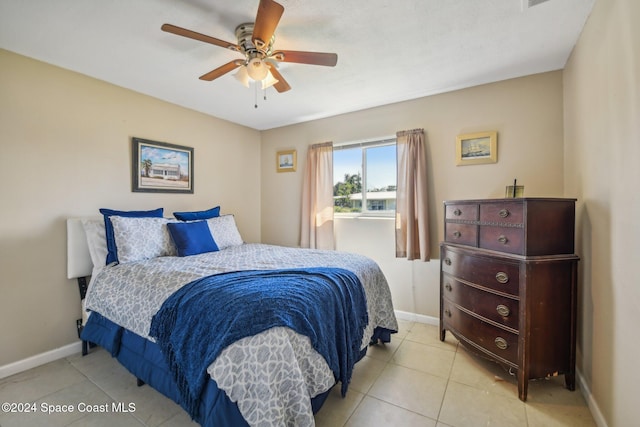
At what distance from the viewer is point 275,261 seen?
2.21m

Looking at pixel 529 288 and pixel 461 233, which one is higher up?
pixel 461 233

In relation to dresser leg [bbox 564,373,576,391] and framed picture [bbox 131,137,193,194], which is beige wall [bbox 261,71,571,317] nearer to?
dresser leg [bbox 564,373,576,391]

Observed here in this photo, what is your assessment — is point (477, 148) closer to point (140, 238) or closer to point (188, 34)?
point (188, 34)

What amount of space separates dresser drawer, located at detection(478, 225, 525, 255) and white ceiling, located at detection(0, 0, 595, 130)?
1.33 metres

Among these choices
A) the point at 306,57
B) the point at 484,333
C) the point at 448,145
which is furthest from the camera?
the point at 448,145

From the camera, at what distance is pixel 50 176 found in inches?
87.8

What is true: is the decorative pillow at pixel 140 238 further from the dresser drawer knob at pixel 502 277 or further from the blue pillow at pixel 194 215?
the dresser drawer knob at pixel 502 277

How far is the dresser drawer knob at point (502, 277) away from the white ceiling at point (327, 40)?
1.63 metres

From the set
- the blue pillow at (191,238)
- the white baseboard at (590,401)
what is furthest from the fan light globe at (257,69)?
the white baseboard at (590,401)

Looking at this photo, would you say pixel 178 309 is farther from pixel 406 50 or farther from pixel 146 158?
pixel 406 50

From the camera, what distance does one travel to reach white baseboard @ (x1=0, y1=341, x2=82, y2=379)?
2010 millimetres

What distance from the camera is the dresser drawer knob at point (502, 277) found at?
185cm

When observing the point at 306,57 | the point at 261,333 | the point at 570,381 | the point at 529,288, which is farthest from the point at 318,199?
the point at 570,381

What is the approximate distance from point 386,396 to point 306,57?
7.40 ft
